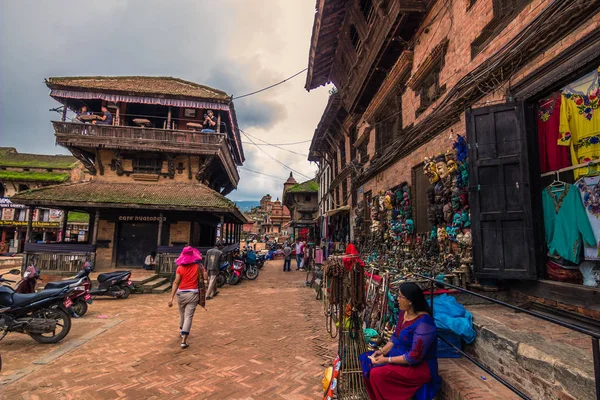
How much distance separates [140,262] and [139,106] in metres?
10.1

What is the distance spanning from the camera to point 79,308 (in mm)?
7863

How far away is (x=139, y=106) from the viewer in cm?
1906

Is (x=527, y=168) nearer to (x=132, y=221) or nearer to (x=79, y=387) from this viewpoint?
(x=79, y=387)

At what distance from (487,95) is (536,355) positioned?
4368 mm

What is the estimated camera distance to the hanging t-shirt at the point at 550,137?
4105 millimetres

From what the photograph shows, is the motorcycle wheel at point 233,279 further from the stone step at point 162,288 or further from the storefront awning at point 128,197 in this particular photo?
the storefront awning at point 128,197

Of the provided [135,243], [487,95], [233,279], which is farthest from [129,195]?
[487,95]

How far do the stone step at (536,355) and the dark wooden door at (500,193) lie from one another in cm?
86

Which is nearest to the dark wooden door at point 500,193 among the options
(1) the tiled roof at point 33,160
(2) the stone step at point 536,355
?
(2) the stone step at point 536,355

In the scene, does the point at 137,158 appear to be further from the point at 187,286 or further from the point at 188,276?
the point at 187,286

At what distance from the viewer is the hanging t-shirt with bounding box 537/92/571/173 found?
4105 mm

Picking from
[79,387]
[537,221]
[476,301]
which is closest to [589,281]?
[537,221]

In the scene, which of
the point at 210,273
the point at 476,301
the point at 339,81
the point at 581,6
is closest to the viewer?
the point at 581,6

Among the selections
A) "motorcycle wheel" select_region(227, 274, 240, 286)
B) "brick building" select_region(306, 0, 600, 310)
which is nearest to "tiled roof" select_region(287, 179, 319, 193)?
"motorcycle wheel" select_region(227, 274, 240, 286)
